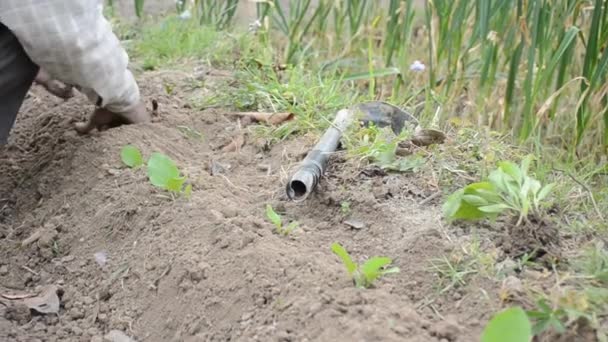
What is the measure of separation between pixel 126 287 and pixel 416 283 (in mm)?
670

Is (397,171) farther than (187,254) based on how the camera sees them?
Yes

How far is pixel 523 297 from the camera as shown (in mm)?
1560

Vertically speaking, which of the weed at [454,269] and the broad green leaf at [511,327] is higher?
the broad green leaf at [511,327]

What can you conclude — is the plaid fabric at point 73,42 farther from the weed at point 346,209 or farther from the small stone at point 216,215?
the weed at point 346,209

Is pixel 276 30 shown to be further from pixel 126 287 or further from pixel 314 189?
pixel 126 287

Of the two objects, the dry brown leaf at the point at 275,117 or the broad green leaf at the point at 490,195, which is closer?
the broad green leaf at the point at 490,195

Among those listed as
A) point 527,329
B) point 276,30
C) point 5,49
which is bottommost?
point 276,30

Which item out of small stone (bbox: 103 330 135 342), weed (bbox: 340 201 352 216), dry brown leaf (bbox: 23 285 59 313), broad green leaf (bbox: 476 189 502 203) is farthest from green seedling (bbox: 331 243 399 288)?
dry brown leaf (bbox: 23 285 59 313)

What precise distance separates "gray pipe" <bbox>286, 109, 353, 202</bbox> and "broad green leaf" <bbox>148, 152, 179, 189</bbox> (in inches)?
10.8

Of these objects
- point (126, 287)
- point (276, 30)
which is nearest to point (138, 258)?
point (126, 287)

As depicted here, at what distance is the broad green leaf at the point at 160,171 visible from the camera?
2.08 m

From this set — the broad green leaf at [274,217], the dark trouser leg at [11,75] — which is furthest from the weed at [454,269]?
the dark trouser leg at [11,75]

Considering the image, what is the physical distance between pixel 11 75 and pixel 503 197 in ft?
3.82

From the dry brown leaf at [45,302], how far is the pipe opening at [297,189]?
59cm
